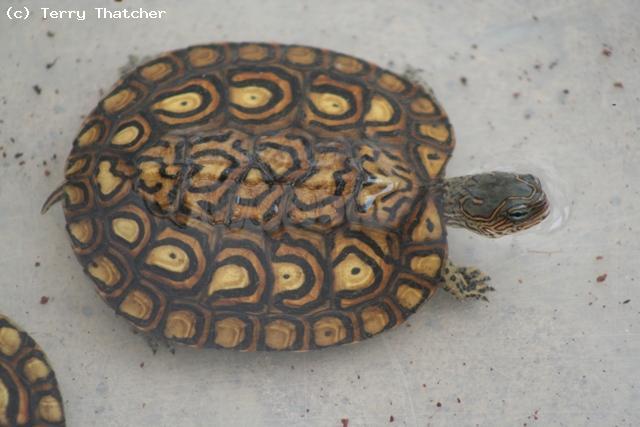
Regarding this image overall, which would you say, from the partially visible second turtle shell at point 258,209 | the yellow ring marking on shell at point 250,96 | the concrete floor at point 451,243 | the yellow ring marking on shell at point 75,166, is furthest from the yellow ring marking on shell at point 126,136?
the concrete floor at point 451,243

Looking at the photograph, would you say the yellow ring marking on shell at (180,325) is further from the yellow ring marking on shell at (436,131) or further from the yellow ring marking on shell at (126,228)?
the yellow ring marking on shell at (436,131)

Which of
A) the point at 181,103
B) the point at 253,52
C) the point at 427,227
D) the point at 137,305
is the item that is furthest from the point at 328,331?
the point at 253,52

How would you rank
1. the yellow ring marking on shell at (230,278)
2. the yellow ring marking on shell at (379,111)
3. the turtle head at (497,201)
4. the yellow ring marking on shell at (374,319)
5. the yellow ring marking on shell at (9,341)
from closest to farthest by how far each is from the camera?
the yellow ring marking on shell at (230,278), the turtle head at (497,201), the yellow ring marking on shell at (374,319), the yellow ring marking on shell at (379,111), the yellow ring marking on shell at (9,341)

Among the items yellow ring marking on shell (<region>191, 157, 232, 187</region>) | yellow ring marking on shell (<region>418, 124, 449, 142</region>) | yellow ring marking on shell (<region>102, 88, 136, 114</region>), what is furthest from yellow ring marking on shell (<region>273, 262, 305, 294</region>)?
yellow ring marking on shell (<region>102, 88, 136, 114</region>)

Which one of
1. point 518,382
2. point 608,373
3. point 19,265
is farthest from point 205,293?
point 608,373

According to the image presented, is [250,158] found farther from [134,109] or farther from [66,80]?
[66,80]
